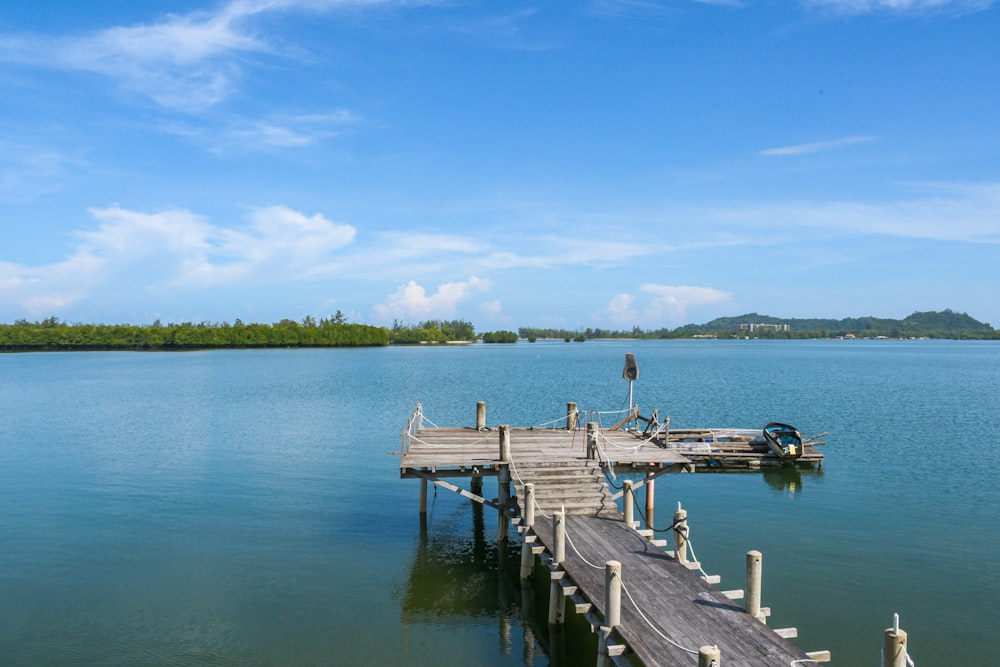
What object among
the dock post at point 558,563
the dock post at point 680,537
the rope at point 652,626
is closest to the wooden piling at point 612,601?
the rope at point 652,626

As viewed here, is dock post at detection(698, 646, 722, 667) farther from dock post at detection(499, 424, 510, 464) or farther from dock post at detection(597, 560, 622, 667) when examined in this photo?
dock post at detection(499, 424, 510, 464)

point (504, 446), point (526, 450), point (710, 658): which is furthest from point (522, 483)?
point (710, 658)

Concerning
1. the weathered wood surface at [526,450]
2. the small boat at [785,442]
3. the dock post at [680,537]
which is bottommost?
the small boat at [785,442]

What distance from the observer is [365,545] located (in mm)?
21656

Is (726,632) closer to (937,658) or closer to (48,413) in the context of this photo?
(937,658)

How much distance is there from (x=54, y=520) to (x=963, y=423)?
166 ft

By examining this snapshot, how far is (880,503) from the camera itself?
25.8 m

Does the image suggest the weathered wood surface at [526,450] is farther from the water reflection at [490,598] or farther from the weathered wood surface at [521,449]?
the water reflection at [490,598]

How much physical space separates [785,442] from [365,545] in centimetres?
2349

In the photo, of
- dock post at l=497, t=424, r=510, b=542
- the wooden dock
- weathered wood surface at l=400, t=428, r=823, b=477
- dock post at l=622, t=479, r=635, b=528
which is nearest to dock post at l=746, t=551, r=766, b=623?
the wooden dock

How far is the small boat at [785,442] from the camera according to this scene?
33375mm

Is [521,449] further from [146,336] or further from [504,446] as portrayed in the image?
[146,336]

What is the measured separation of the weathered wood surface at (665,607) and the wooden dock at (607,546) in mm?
21

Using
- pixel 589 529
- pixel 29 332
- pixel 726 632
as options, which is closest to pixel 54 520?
pixel 589 529
